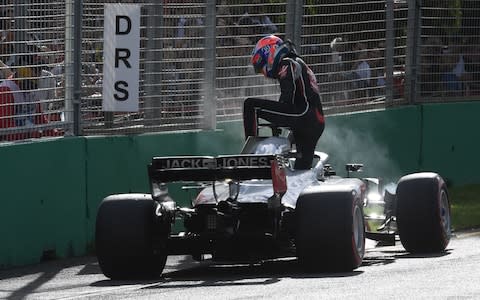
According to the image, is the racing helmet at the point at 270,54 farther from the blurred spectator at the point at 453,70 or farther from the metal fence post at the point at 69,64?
the blurred spectator at the point at 453,70

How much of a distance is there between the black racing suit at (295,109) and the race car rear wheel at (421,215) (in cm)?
91

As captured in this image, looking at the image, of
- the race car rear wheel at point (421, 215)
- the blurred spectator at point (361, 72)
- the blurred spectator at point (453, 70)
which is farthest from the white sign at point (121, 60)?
the blurred spectator at point (453, 70)

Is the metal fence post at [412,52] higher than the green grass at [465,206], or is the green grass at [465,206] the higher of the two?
the metal fence post at [412,52]

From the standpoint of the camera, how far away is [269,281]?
10.8m

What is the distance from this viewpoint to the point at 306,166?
41.6ft

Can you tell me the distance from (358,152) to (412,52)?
2276 millimetres

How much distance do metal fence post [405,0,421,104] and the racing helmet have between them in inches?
287

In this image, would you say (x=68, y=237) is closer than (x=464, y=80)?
Yes

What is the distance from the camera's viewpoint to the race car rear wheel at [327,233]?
1113cm

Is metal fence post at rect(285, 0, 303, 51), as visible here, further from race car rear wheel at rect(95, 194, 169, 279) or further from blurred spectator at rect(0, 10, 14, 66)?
race car rear wheel at rect(95, 194, 169, 279)

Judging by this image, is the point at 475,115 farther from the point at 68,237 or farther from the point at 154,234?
the point at 154,234

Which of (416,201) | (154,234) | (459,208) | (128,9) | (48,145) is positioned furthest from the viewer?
(459,208)

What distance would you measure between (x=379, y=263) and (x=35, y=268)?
313cm

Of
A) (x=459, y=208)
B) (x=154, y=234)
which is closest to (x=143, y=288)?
(x=154, y=234)
